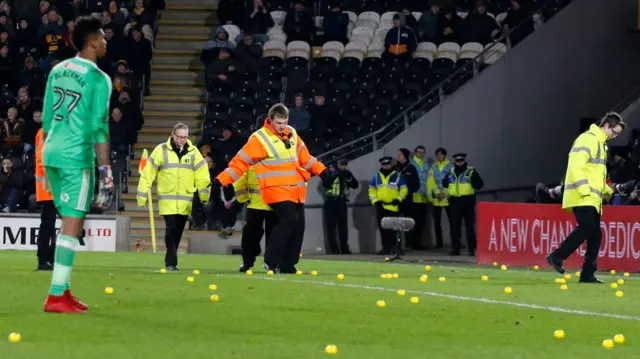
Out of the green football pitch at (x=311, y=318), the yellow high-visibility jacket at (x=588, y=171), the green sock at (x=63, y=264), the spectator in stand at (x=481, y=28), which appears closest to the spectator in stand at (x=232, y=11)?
the spectator in stand at (x=481, y=28)

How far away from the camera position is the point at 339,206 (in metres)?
29.4

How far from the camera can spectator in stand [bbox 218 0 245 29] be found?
3475 cm

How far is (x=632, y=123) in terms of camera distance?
28.6m

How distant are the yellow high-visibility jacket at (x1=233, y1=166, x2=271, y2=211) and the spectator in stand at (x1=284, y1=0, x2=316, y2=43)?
14.5 metres

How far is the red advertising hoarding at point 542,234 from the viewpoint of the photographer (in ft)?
71.6

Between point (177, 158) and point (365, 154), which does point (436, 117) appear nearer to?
point (365, 154)

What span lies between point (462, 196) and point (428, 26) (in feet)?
17.7

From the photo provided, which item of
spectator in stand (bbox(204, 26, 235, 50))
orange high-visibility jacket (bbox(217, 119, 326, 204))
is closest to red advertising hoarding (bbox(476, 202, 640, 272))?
orange high-visibility jacket (bbox(217, 119, 326, 204))

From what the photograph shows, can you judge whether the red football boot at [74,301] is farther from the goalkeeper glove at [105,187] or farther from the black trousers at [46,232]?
the black trousers at [46,232]

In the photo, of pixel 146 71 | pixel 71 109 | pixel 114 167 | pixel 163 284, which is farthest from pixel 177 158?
pixel 146 71

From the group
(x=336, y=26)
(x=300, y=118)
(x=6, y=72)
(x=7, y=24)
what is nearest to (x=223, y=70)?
(x=300, y=118)

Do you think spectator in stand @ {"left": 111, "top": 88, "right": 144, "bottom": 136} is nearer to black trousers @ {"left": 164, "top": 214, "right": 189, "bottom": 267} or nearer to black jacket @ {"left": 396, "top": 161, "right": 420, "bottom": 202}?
black jacket @ {"left": 396, "top": 161, "right": 420, "bottom": 202}

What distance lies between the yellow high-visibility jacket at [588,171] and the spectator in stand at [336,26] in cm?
1620

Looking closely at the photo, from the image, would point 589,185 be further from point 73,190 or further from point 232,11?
point 232,11
